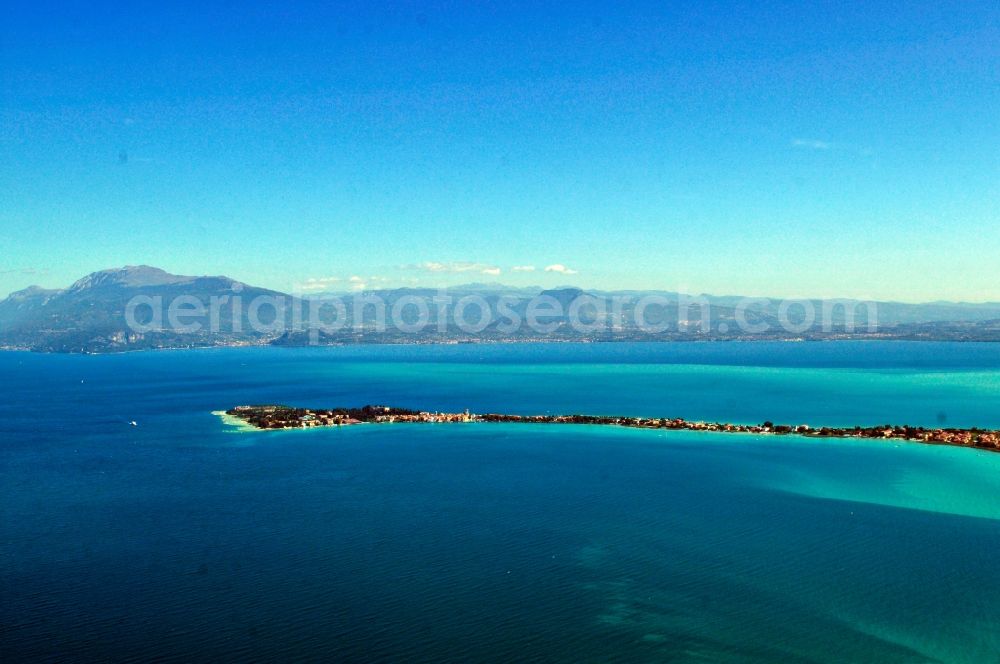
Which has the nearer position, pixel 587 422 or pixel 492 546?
pixel 492 546

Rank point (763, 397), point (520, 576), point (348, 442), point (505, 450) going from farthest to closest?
point (763, 397) → point (348, 442) → point (505, 450) → point (520, 576)

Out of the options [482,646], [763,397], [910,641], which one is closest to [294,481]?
[482,646]

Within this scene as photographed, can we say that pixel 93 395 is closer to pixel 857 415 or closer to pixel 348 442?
pixel 348 442

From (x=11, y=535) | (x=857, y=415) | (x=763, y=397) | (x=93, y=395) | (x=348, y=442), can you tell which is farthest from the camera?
(x=93, y=395)

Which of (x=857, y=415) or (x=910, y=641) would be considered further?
(x=857, y=415)
